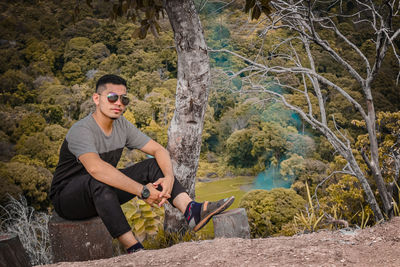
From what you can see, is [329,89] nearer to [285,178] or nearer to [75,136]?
[285,178]

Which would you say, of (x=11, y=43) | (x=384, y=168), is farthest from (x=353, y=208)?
(x=11, y=43)

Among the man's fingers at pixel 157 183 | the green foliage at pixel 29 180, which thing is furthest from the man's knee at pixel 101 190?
the green foliage at pixel 29 180

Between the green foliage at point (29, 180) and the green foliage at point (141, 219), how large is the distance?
2643 mm

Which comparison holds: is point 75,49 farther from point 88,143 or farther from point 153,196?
point 153,196

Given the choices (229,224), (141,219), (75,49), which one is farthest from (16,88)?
(229,224)

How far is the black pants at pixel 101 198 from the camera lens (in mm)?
1826

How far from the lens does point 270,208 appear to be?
5383 millimetres

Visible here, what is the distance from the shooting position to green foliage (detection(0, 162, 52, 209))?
18.4 ft

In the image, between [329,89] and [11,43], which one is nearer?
[11,43]

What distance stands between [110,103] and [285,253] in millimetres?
1187

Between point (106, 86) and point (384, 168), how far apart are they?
13.6ft

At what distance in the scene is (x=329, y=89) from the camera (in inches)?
283

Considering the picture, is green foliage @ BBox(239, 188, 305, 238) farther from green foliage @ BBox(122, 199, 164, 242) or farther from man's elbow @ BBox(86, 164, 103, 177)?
man's elbow @ BBox(86, 164, 103, 177)

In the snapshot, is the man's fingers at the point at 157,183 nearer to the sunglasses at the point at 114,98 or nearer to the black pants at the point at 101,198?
the black pants at the point at 101,198
